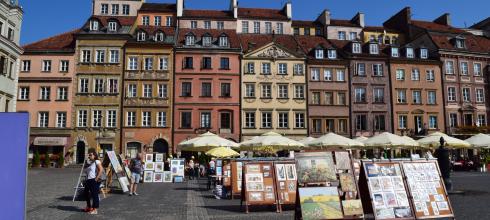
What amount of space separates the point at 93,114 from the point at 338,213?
113 ft

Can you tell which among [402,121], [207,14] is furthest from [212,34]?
[402,121]

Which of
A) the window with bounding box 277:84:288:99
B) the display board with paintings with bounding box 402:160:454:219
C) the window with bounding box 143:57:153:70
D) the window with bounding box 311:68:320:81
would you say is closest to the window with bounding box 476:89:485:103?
the window with bounding box 311:68:320:81

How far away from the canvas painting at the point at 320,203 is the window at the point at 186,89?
105 feet

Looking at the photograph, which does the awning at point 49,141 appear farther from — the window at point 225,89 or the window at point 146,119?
the window at point 225,89

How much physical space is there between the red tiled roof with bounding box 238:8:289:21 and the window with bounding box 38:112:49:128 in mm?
22655

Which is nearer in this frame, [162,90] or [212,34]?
[162,90]

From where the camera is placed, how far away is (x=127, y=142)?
38.9m

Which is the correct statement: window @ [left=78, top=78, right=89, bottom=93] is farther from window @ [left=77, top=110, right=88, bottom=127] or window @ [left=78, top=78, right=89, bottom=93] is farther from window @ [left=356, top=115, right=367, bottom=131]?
window @ [left=356, top=115, right=367, bottom=131]

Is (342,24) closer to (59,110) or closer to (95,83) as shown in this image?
(95,83)

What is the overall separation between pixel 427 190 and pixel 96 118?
34691 mm

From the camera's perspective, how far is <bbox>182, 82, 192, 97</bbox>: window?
4016cm

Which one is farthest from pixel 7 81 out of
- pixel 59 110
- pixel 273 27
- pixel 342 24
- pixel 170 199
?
pixel 342 24

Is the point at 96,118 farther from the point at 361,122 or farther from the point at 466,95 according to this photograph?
the point at 466,95

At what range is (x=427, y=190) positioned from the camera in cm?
927
